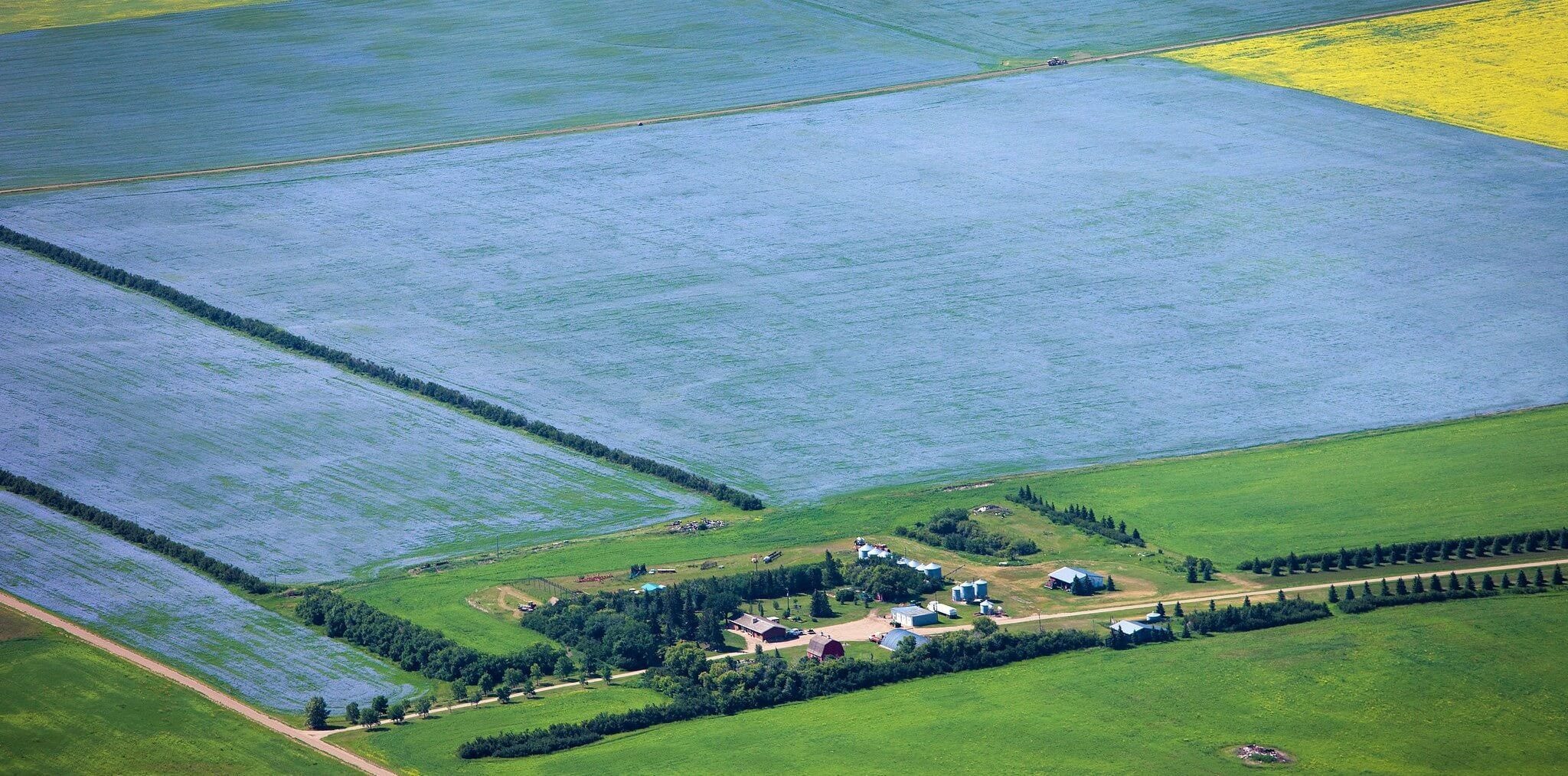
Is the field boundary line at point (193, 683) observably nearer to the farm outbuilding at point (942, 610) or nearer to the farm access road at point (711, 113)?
the farm outbuilding at point (942, 610)

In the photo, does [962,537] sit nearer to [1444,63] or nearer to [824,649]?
[824,649]

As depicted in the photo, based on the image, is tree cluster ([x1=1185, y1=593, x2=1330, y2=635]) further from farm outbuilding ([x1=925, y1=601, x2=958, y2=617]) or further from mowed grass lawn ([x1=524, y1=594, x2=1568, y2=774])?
farm outbuilding ([x1=925, y1=601, x2=958, y2=617])

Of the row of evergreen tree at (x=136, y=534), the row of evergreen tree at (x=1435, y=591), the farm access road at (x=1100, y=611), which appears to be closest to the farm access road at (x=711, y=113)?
the row of evergreen tree at (x=136, y=534)

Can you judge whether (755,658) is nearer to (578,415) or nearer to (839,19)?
(578,415)

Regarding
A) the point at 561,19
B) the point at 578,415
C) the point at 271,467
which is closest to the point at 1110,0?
the point at 561,19

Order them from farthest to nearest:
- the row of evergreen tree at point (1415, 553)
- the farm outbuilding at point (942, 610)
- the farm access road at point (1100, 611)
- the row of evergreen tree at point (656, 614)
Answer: the row of evergreen tree at point (1415, 553) < the farm outbuilding at point (942, 610) < the farm access road at point (1100, 611) < the row of evergreen tree at point (656, 614)

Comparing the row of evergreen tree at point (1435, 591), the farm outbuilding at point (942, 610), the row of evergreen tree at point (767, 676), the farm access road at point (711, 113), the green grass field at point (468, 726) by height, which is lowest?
the green grass field at point (468, 726)
